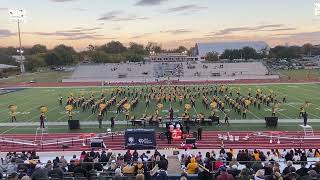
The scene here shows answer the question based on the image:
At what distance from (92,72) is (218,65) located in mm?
20902

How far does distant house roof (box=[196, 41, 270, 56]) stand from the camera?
159875mm

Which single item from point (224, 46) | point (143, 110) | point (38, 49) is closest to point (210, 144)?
point (143, 110)

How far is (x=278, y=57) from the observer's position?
12312 cm

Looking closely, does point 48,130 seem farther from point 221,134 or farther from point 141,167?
point 141,167

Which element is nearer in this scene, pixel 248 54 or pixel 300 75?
pixel 300 75

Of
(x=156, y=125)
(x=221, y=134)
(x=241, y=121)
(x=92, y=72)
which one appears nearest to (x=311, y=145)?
(x=221, y=134)

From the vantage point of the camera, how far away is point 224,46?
162750mm

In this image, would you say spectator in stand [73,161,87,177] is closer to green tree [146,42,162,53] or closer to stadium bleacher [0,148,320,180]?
stadium bleacher [0,148,320,180]

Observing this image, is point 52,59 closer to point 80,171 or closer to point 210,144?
point 210,144

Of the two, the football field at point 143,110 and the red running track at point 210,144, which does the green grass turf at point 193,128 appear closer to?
the red running track at point 210,144

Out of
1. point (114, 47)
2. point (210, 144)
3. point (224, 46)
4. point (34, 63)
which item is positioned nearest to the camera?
point (210, 144)

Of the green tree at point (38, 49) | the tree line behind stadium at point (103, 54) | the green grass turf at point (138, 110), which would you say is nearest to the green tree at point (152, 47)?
the tree line behind stadium at point (103, 54)

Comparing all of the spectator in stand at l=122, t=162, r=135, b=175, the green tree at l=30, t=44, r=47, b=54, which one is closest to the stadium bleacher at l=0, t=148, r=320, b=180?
the spectator in stand at l=122, t=162, r=135, b=175

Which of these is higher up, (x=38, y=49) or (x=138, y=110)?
(x=38, y=49)
